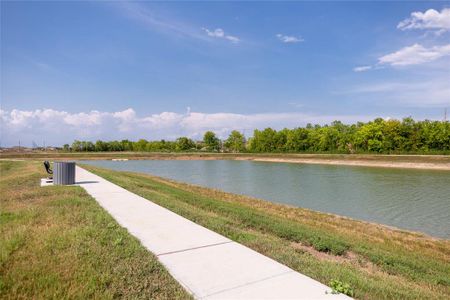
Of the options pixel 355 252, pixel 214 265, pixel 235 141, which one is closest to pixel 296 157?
pixel 235 141

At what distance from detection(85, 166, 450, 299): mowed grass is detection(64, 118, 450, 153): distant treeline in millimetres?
60847

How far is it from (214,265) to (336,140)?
273 feet

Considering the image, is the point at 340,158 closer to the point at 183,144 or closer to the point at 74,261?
the point at 74,261

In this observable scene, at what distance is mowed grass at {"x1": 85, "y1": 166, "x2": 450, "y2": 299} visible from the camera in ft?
15.8

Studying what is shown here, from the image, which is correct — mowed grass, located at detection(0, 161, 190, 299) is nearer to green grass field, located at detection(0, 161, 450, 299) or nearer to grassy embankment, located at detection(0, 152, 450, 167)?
green grass field, located at detection(0, 161, 450, 299)

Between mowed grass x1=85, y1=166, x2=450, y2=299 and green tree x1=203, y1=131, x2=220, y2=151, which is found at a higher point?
green tree x1=203, y1=131, x2=220, y2=151

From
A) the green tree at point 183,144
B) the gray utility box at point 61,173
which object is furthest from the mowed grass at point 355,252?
the green tree at point 183,144

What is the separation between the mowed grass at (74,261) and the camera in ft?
12.2

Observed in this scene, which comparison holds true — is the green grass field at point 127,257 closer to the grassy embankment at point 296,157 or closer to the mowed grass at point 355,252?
the mowed grass at point 355,252

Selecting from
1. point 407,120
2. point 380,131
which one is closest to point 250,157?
point 380,131

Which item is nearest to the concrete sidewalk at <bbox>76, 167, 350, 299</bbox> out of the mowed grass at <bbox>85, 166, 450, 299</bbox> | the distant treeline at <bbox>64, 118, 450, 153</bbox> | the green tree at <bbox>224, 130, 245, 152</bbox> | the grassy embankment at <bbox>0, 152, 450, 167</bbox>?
the mowed grass at <bbox>85, 166, 450, 299</bbox>

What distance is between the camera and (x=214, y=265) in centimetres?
471

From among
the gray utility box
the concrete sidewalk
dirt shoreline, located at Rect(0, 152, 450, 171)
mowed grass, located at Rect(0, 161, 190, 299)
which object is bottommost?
dirt shoreline, located at Rect(0, 152, 450, 171)

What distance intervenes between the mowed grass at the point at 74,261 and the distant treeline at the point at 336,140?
6942 centimetres
